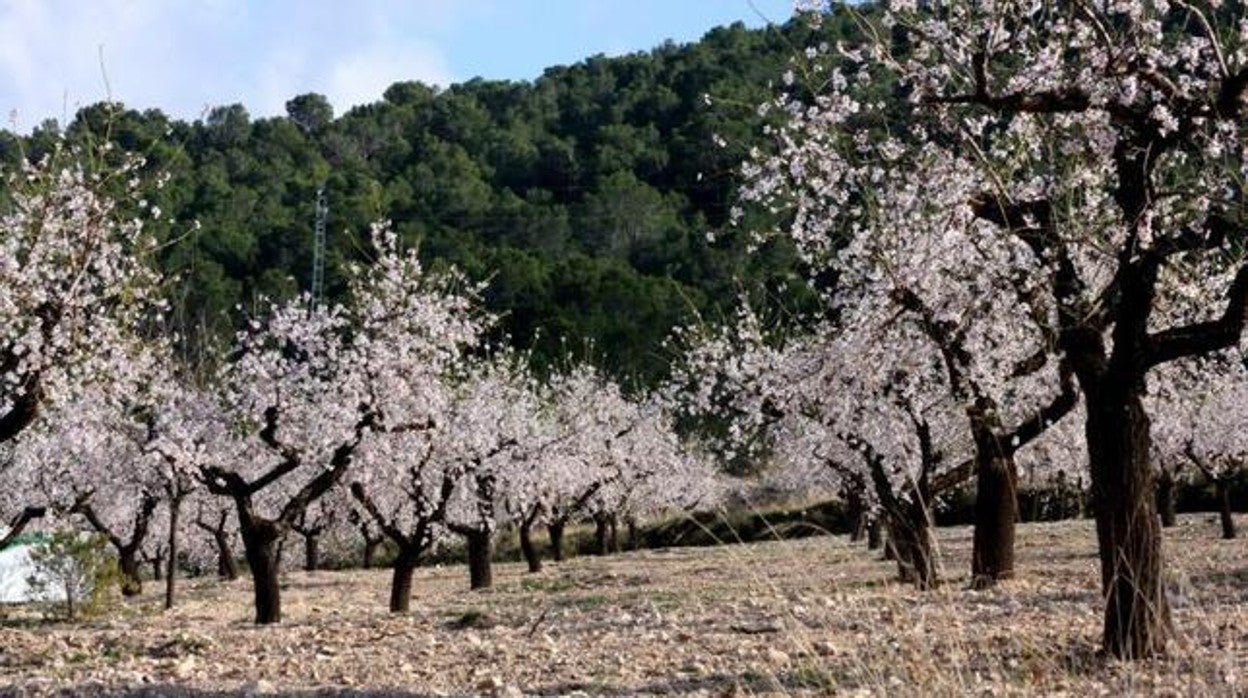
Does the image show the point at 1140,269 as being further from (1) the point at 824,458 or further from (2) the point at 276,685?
(1) the point at 824,458

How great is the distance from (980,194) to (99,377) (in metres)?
10.5

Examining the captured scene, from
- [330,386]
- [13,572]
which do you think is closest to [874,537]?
[330,386]

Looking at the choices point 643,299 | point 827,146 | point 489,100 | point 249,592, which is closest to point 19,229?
point 827,146

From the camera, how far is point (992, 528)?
17.2 m

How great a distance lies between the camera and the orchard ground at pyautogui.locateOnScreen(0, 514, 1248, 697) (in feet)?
22.2

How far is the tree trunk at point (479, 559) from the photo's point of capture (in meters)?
31.4

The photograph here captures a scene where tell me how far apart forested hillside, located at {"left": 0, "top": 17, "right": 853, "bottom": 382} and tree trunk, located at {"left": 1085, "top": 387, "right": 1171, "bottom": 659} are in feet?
93.6

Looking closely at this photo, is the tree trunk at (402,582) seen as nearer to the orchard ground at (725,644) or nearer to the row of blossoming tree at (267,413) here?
the row of blossoming tree at (267,413)

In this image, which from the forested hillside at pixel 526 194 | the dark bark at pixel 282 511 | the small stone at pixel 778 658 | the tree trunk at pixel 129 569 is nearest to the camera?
the small stone at pixel 778 658

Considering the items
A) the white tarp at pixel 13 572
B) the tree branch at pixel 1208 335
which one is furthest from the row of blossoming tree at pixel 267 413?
the tree branch at pixel 1208 335

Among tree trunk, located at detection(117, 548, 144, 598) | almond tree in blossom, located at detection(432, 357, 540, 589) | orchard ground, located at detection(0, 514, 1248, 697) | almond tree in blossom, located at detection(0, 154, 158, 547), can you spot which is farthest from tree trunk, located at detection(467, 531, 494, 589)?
almond tree in blossom, located at detection(0, 154, 158, 547)

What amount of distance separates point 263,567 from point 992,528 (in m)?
10.2

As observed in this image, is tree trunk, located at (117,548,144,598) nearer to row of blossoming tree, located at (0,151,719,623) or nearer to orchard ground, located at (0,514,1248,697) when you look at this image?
row of blossoming tree, located at (0,151,719,623)

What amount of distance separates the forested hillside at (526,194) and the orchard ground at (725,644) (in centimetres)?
2113
